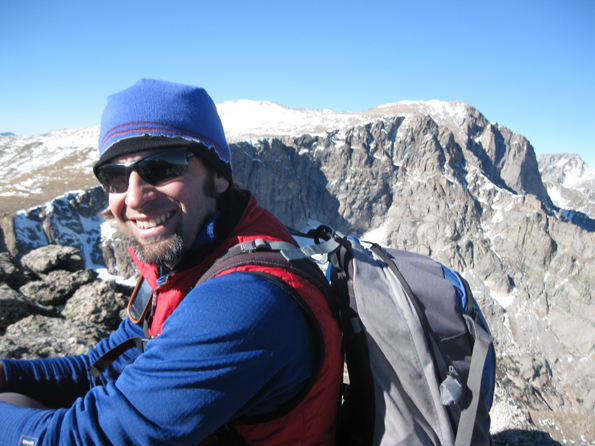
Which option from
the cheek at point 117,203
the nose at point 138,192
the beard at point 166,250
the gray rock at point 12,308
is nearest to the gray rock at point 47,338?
the gray rock at point 12,308

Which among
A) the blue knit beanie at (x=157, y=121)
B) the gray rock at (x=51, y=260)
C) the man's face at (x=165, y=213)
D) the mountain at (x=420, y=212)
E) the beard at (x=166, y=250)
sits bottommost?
the mountain at (x=420, y=212)

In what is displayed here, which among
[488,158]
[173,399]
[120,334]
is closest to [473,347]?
[173,399]

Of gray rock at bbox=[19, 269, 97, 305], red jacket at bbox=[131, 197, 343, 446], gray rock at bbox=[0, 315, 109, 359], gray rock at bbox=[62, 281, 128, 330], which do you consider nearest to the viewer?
red jacket at bbox=[131, 197, 343, 446]

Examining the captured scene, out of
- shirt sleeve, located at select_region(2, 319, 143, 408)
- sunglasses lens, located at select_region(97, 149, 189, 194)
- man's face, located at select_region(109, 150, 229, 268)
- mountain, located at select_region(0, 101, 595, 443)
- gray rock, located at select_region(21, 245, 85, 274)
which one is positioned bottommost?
mountain, located at select_region(0, 101, 595, 443)

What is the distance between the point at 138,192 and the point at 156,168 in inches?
7.1

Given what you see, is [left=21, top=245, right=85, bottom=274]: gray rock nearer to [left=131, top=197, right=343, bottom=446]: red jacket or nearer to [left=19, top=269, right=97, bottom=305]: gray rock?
[left=19, top=269, right=97, bottom=305]: gray rock

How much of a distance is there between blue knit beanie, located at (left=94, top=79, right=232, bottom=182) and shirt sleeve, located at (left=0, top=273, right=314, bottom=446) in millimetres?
965

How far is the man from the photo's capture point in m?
1.25

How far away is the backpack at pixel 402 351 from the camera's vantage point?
67.9 inches

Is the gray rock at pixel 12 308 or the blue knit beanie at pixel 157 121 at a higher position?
the blue knit beanie at pixel 157 121

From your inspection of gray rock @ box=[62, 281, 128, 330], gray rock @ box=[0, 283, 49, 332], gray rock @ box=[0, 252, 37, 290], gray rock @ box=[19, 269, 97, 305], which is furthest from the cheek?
gray rock @ box=[0, 252, 37, 290]

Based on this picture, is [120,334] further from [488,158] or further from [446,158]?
[488,158]

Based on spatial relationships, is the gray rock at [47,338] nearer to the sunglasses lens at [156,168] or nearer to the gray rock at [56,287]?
the gray rock at [56,287]

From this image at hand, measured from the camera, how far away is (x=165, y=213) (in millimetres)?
1968
